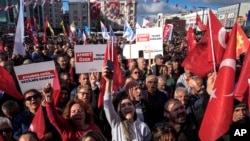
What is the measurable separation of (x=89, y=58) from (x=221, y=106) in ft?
8.74

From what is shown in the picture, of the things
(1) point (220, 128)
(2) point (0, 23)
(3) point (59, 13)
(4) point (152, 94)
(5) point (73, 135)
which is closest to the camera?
(1) point (220, 128)

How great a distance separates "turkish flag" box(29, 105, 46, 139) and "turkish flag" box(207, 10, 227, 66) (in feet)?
6.87

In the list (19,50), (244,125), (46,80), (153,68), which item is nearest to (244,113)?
(244,125)

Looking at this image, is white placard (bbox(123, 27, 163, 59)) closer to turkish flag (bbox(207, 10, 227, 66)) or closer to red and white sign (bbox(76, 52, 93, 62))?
red and white sign (bbox(76, 52, 93, 62))

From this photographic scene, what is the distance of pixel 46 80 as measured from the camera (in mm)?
4043

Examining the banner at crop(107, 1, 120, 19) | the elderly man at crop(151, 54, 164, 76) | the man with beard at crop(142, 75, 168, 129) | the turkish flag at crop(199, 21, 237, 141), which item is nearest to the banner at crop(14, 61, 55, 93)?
the man with beard at crop(142, 75, 168, 129)

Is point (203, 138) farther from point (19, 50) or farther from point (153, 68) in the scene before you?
point (19, 50)

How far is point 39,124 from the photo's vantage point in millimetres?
3324

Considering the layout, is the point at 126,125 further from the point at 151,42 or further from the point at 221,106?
the point at 151,42

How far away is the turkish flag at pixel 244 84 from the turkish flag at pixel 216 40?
42 cm

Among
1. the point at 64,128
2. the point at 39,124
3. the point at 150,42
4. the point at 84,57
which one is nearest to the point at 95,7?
the point at 150,42

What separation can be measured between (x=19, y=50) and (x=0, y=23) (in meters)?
56.7

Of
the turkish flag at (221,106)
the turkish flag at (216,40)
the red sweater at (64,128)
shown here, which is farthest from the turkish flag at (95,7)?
the turkish flag at (221,106)

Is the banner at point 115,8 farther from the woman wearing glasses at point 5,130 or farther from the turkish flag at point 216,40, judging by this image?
the woman wearing glasses at point 5,130
